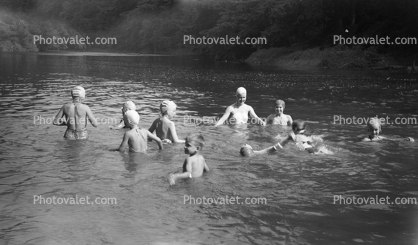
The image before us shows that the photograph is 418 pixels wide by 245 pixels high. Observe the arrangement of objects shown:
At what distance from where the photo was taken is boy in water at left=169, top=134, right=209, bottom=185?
10.1 meters

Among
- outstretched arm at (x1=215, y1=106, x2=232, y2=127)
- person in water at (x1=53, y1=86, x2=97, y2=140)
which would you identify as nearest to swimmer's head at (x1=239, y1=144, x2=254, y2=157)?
outstretched arm at (x1=215, y1=106, x2=232, y2=127)

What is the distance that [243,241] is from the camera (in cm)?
754

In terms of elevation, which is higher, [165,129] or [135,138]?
[165,129]

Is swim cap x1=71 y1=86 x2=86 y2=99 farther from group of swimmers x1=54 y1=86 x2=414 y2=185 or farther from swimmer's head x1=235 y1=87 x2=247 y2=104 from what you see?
swimmer's head x1=235 y1=87 x2=247 y2=104

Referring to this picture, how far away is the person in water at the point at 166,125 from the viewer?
1332 centimetres

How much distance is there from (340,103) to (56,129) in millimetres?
13128

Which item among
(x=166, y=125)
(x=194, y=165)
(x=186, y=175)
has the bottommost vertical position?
(x=186, y=175)

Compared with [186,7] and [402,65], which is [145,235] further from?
[186,7]

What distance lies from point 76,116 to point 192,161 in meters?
4.99

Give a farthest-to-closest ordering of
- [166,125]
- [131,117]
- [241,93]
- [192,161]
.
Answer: [241,93], [166,125], [131,117], [192,161]

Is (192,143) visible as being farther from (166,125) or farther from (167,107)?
(166,125)

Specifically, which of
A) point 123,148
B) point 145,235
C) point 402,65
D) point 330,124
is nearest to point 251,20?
point 402,65

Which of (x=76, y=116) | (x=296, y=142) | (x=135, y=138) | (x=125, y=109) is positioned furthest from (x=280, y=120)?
(x=76, y=116)

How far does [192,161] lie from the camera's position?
10.4m
